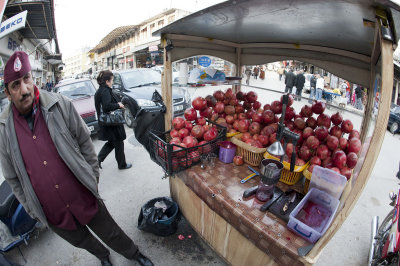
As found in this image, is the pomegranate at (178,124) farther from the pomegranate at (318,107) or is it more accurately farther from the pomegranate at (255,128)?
the pomegranate at (318,107)

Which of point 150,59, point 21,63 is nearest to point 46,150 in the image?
point 21,63

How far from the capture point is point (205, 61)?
2.95m

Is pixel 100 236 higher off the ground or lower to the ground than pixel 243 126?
lower

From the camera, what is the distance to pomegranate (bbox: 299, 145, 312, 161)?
1.91 m

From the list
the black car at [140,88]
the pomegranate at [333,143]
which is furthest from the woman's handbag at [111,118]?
the pomegranate at [333,143]

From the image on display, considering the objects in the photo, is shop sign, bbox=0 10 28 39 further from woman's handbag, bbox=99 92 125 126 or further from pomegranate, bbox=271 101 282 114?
pomegranate, bbox=271 101 282 114

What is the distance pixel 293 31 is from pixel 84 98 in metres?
6.52

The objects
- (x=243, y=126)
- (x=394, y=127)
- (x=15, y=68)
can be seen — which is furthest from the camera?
(x=394, y=127)

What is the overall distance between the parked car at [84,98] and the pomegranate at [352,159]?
5899 mm

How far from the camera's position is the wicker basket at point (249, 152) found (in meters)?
2.13

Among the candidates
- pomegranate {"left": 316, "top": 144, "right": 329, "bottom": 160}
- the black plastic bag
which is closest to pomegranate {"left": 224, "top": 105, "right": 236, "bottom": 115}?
pomegranate {"left": 316, "top": 144, "right": 329, "bottom": 160}

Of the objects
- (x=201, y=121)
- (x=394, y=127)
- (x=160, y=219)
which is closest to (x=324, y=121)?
(x=201, y=121)

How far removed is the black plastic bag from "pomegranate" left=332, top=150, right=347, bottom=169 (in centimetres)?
195

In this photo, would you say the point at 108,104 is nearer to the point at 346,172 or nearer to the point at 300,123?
the point at 300,123
